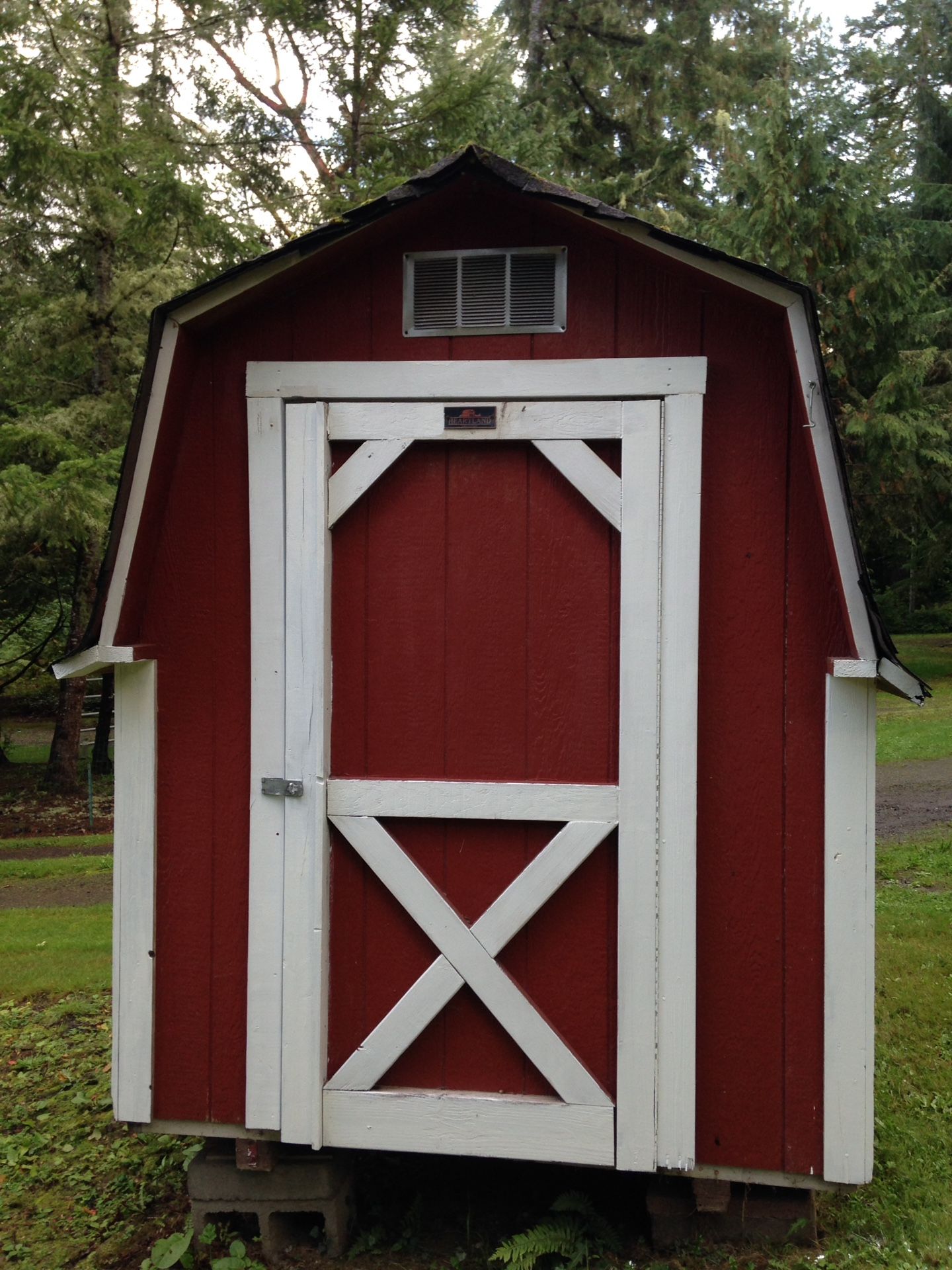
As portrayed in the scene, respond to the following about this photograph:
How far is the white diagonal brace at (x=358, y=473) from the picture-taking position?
136 inches

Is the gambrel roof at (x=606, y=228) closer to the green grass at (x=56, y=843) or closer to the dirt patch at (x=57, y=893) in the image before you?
the dirt patch at (x=57, y=893)

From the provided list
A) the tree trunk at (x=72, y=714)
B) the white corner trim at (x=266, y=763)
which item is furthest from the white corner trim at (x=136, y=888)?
the tree trunk at (x=72, y=714)

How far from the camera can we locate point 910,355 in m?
16.7

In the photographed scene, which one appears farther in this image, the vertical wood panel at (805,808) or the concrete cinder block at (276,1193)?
the concrete cinder block at (276,1193)

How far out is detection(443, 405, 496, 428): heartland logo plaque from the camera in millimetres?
3408

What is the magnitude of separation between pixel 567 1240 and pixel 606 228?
3.25 metres

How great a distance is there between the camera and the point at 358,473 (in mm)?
3463

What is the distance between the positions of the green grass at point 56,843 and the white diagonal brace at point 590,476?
902cm

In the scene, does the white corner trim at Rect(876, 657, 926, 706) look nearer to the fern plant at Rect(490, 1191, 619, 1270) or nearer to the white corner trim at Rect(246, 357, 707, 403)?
the white corner trim at Rect(246, 357, 707, 403)

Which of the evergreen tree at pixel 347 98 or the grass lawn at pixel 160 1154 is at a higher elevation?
the evergreen tree at pixel 347 98

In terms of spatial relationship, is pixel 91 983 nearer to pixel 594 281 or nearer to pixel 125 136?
pixel 594 281

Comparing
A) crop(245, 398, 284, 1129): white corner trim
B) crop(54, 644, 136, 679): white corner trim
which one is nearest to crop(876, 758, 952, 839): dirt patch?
crop(245, 398, 284, 1129): white corner trim

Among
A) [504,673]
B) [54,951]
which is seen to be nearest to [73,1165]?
[504,673]

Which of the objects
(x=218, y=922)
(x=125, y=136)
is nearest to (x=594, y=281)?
(x=218, y=922)
